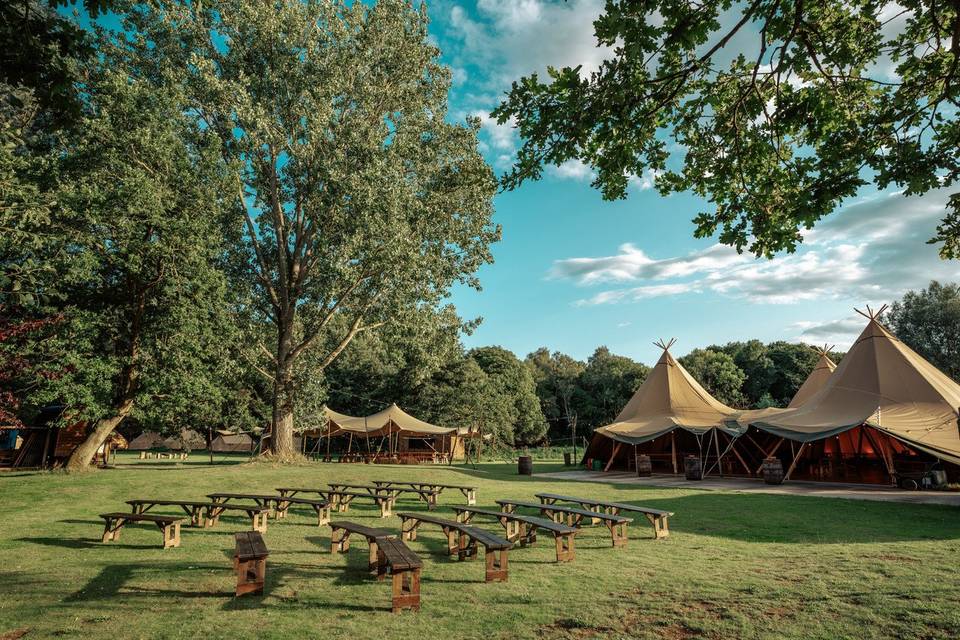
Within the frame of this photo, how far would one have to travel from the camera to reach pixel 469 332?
22594 mm

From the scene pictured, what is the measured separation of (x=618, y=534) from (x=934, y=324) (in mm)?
47847

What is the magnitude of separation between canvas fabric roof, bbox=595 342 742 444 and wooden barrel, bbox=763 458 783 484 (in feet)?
7.34

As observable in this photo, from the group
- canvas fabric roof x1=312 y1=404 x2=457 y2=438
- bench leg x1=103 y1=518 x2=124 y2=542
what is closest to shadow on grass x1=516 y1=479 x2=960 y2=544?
bench leg x1=103 y1=518 x2=124 y2=542

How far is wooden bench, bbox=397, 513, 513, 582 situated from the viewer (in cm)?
574

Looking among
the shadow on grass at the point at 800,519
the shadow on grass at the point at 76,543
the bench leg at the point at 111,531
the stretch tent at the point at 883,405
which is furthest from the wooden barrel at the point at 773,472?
the bench leg at the point at 111,531

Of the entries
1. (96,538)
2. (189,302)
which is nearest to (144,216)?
(189,302)

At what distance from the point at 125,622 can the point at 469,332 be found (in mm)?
18476

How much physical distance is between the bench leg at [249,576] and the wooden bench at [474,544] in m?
2.21

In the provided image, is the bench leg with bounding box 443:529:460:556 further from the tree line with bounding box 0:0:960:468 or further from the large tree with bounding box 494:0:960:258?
the tree line with bounding box 0:0:960:468

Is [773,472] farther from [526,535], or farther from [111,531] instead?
[111,531]

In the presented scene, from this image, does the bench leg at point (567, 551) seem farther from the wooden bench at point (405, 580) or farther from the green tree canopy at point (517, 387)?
the green tree canopy at point (517, 387)

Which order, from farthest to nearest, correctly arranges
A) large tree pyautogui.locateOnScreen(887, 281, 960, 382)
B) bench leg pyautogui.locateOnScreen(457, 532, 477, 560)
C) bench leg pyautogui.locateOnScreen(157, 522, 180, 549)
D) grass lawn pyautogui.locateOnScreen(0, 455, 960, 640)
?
1. large tree pyautogui.locateOnScreen(887, 281, 960, 382)
2. bench leg pyautogui.locateOnScreen(157, 522, 180, 549)
3. bench leg pyautogui.locateOnScreen(457, 532, 477, 560)
4. grass lawn pyautogui.locateOnScreen(0, 455, 960, 640)

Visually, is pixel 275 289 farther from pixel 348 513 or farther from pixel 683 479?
pixel 683 479

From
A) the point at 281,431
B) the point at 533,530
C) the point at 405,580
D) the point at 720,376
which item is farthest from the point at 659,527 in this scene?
the point at 720,376
